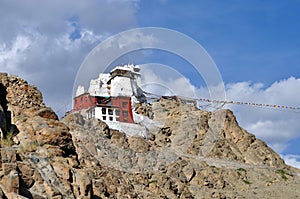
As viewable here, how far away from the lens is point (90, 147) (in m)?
62.3

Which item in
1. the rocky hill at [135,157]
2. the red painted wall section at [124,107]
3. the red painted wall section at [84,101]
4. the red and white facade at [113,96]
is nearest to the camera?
the rocky hill at [135,157]

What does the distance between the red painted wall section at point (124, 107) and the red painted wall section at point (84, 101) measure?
3355 mm

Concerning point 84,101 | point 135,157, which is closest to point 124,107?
point 84,101

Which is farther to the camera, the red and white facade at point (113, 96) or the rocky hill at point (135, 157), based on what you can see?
the red and white facade at point (113, 96)

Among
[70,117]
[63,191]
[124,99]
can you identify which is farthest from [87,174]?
[124,99]

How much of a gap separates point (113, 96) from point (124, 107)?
294 cm

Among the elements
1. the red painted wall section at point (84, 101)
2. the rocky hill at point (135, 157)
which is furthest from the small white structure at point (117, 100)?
the rocky hill at point (135, 157)

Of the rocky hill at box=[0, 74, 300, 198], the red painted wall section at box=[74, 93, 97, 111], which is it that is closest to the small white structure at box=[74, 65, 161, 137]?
the red painted wall section at box=[74, 93, 97, 111]

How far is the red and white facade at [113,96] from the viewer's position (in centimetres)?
8162

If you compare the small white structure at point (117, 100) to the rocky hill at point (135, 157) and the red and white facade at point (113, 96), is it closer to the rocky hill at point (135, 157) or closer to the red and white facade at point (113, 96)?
the red and white facade at point (113, 96)

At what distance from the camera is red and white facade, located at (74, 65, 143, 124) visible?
81.6m

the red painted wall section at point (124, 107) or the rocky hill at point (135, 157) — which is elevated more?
the red painted wall section at point (124, 107)

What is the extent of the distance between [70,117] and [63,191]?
44.9 metres

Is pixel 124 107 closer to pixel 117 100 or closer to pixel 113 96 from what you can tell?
pixel 117 100
